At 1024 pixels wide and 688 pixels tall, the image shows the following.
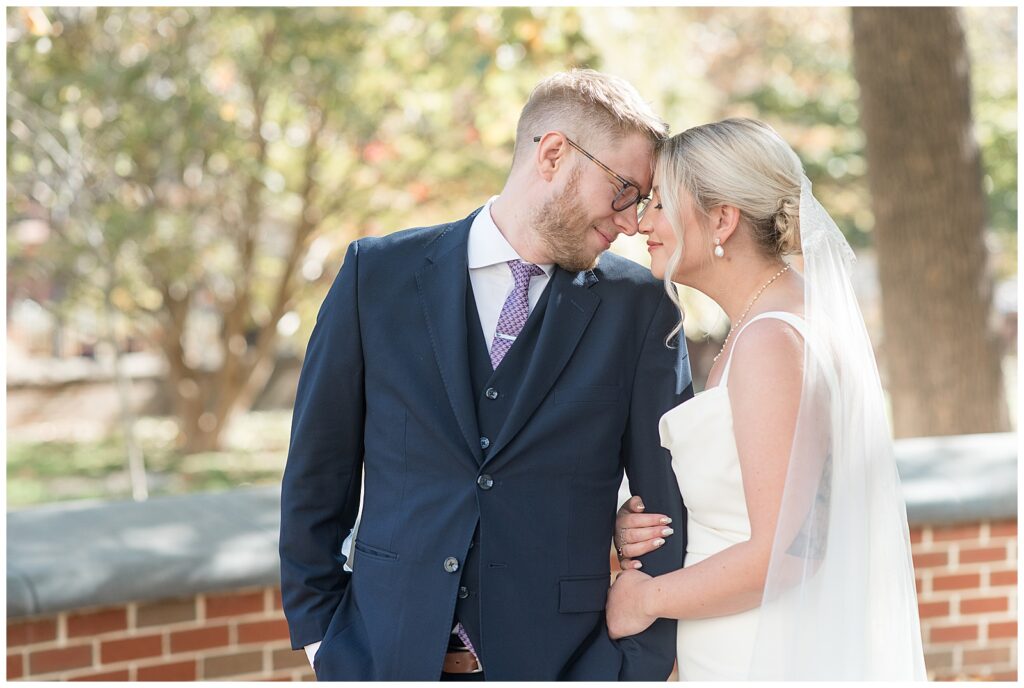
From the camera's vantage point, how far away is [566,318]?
8.31 feet

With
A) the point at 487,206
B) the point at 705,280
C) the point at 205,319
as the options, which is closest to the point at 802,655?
the point at 705,280

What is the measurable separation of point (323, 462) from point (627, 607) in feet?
2.69

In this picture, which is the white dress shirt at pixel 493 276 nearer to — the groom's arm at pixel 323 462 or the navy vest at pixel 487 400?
the navy vest at pixel 487 400

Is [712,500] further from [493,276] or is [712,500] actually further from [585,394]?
[493,276]

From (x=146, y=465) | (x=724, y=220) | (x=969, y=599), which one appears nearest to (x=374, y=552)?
(x=724, y=220)

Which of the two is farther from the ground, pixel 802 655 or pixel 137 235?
pixel 137 235

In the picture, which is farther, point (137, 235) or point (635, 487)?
point (137, 235)

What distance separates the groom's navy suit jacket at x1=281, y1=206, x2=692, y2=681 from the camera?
2.45 m

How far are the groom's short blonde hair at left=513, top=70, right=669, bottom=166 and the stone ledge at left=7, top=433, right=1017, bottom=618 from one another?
5.41ft

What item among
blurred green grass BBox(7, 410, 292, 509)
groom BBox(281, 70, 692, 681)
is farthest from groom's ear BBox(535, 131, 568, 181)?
blurred green grass BBox(7, 410, 292, 509)

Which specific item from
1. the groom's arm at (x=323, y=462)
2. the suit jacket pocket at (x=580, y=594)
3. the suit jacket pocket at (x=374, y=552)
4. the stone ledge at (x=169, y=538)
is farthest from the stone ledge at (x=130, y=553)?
the suit jacket pocket at (x=580, y=594)

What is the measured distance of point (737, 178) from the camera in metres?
2.50

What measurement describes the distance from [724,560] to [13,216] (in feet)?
26.8

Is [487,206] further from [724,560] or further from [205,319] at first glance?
[205,319]
